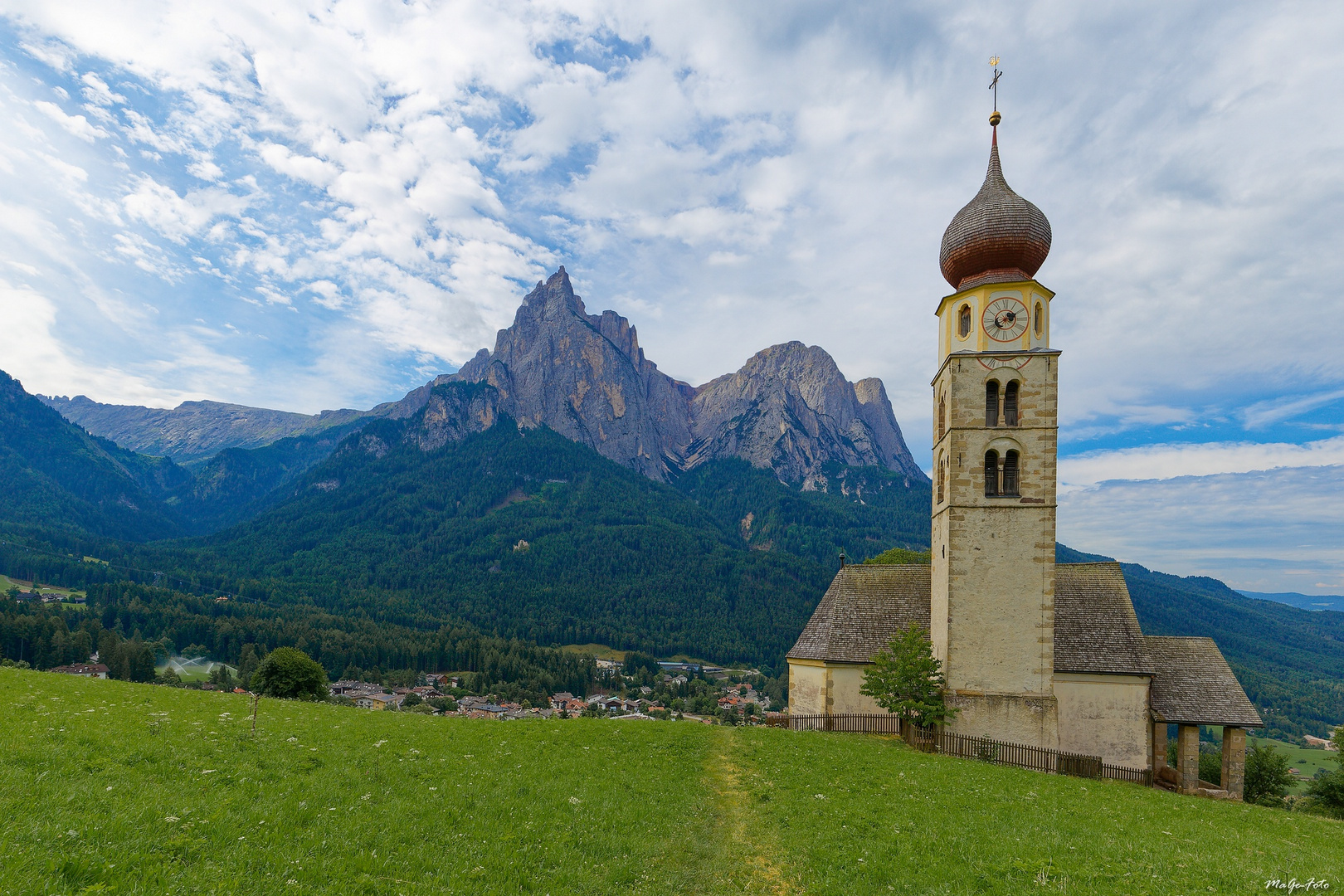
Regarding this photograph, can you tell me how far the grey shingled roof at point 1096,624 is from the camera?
2756 cm

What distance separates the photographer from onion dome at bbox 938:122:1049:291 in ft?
90.1

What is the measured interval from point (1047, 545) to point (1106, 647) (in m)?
6.14

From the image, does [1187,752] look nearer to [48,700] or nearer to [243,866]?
[243,866]

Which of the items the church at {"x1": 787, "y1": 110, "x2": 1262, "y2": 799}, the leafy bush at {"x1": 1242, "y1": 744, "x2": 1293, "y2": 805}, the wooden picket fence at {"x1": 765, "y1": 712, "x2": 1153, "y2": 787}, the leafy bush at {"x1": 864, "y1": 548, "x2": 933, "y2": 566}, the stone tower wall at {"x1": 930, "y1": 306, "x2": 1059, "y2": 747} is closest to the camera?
the wooden picket fence at {"x1": 765, "y1": 712, "x2": 1153, "y2": 787}

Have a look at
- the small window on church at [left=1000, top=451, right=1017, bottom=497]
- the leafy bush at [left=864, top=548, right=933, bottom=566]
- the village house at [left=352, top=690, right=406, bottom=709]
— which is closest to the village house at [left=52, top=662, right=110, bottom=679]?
the village house at [left=352, top=690, right=406, bottom=709]

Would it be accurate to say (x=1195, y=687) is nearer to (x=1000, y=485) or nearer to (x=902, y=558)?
(x=1000, y=485)

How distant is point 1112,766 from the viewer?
87.5ft

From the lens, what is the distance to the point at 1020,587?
86.1ft

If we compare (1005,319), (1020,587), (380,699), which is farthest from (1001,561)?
(380,699)

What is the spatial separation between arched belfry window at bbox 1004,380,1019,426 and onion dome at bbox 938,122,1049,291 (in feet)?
14.9

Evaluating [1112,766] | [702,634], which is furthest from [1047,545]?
[702,634]

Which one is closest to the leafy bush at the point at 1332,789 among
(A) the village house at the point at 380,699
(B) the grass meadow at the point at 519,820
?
(B) the grass meadow at the point at 519,820

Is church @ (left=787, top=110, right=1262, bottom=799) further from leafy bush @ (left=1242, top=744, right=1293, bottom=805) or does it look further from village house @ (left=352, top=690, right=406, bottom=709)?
village house @ (left=352, top=690, right=406, bottom=709)

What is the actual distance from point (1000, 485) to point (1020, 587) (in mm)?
4268
